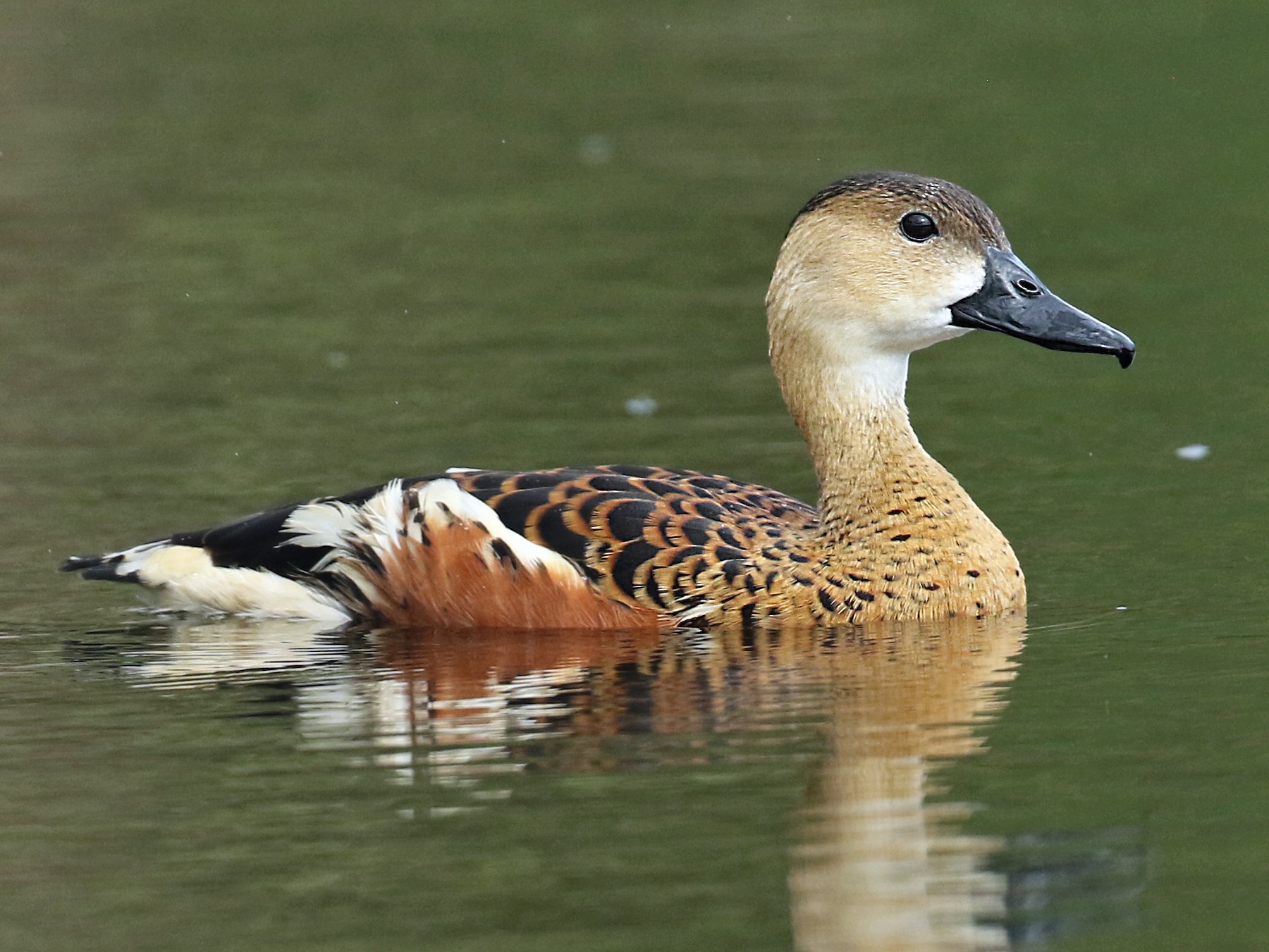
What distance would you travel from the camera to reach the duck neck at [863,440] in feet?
31.2

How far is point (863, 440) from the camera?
9.62 metres

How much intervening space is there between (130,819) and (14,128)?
14.1 metres

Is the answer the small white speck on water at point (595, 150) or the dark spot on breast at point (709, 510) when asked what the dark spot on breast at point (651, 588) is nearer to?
the dark spot on breast at point (709, 510)

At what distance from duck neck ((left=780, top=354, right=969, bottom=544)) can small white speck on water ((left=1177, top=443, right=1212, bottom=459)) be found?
1.94 metres

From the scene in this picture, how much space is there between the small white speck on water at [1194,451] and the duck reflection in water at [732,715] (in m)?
2.25

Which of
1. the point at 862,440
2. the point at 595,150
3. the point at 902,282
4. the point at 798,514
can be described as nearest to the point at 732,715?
the point at 798,514

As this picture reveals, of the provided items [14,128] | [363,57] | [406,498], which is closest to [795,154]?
[363,57]

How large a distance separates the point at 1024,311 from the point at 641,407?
319cm

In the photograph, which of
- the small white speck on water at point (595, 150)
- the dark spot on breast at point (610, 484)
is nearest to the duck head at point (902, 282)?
the dark spot on breast at point (610, 484)

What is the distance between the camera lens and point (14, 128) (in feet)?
65.5

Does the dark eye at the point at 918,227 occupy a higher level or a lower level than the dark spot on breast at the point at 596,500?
higher

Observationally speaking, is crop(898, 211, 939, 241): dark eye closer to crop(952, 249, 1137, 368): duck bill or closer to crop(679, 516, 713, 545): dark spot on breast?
crop(952, 249, 1137, 368): duck bill

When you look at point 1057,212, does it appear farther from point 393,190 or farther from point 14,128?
point 14,128

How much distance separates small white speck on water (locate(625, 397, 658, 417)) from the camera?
12.1m
